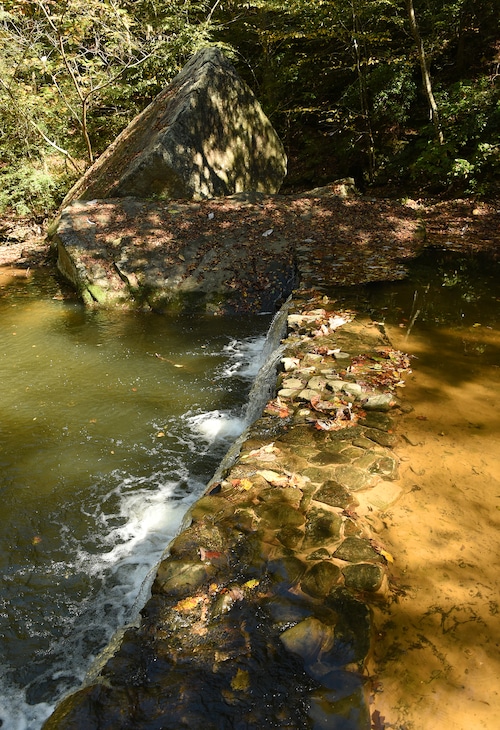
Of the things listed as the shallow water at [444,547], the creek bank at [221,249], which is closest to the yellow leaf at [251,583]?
the shallow water at [444,547]

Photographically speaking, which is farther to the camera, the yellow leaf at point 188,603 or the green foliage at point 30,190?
the green foliage at point 30,190

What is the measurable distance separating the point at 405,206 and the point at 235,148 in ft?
13.2

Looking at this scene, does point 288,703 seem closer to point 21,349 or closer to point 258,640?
point 258,640

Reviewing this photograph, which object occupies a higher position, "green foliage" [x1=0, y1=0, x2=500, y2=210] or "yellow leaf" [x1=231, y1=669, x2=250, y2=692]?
"green foliage" [x1=0, y1=0, x2=500, y2=210]

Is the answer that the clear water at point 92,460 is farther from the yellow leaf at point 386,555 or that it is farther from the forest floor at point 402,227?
the forest floor at point 402,227


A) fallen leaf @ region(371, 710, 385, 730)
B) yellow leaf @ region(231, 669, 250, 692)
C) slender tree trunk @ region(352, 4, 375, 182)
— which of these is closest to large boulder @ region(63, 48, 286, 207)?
slender tree trunk @ region(352, 4, 375, 182)

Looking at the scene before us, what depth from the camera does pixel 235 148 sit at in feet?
36.1

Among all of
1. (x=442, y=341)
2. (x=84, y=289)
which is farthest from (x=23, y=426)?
(x=442, y=341)

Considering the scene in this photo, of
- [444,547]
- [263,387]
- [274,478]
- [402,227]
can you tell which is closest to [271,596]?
[274,478]

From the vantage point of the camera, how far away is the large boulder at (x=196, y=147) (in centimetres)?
998

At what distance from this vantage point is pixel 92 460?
15.1ft

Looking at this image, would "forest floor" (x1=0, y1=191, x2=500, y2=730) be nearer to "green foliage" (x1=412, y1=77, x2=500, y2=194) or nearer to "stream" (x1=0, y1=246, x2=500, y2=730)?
"stream" (x1=0, y1=246, x2=500, y2=730)

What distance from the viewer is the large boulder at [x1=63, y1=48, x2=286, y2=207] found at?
32.8 feet

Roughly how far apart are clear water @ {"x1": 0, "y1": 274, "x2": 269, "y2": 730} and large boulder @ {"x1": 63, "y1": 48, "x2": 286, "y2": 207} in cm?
357
